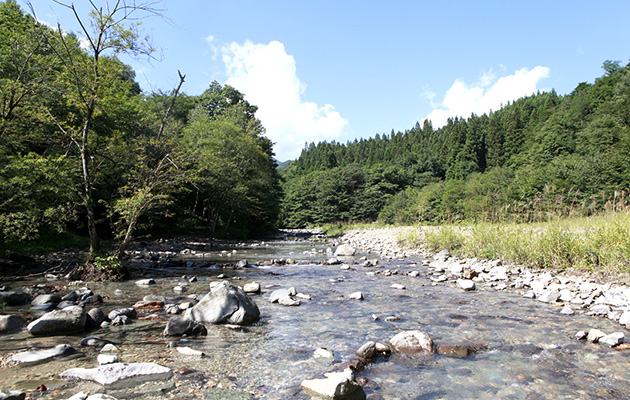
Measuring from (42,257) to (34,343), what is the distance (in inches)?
433

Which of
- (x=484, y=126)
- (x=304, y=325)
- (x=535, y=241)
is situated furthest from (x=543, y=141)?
(x=304, y=325)

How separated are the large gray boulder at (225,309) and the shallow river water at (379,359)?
247 mm

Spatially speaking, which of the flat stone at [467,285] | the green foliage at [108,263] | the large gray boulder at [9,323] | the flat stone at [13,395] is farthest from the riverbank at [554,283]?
the green foliage at [108,263]

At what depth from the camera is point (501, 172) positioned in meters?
55.8

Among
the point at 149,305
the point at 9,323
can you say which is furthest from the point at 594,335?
the point at 9,323

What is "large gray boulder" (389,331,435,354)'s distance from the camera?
434cm

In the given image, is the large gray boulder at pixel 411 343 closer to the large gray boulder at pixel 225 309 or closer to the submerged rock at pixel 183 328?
the large gray boulder at pixel 225 309

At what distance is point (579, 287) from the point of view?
23.2ft

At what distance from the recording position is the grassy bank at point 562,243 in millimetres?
7461

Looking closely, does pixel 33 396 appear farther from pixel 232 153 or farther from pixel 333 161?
pixel 333 161

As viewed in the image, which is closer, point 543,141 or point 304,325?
point 304,325

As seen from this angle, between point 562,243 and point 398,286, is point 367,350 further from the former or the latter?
point 562,243

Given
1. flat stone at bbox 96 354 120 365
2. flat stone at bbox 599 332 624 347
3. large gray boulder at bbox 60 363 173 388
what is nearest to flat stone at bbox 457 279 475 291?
flat stone at bbox 599 332 624 347

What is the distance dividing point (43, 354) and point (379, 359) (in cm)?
382
